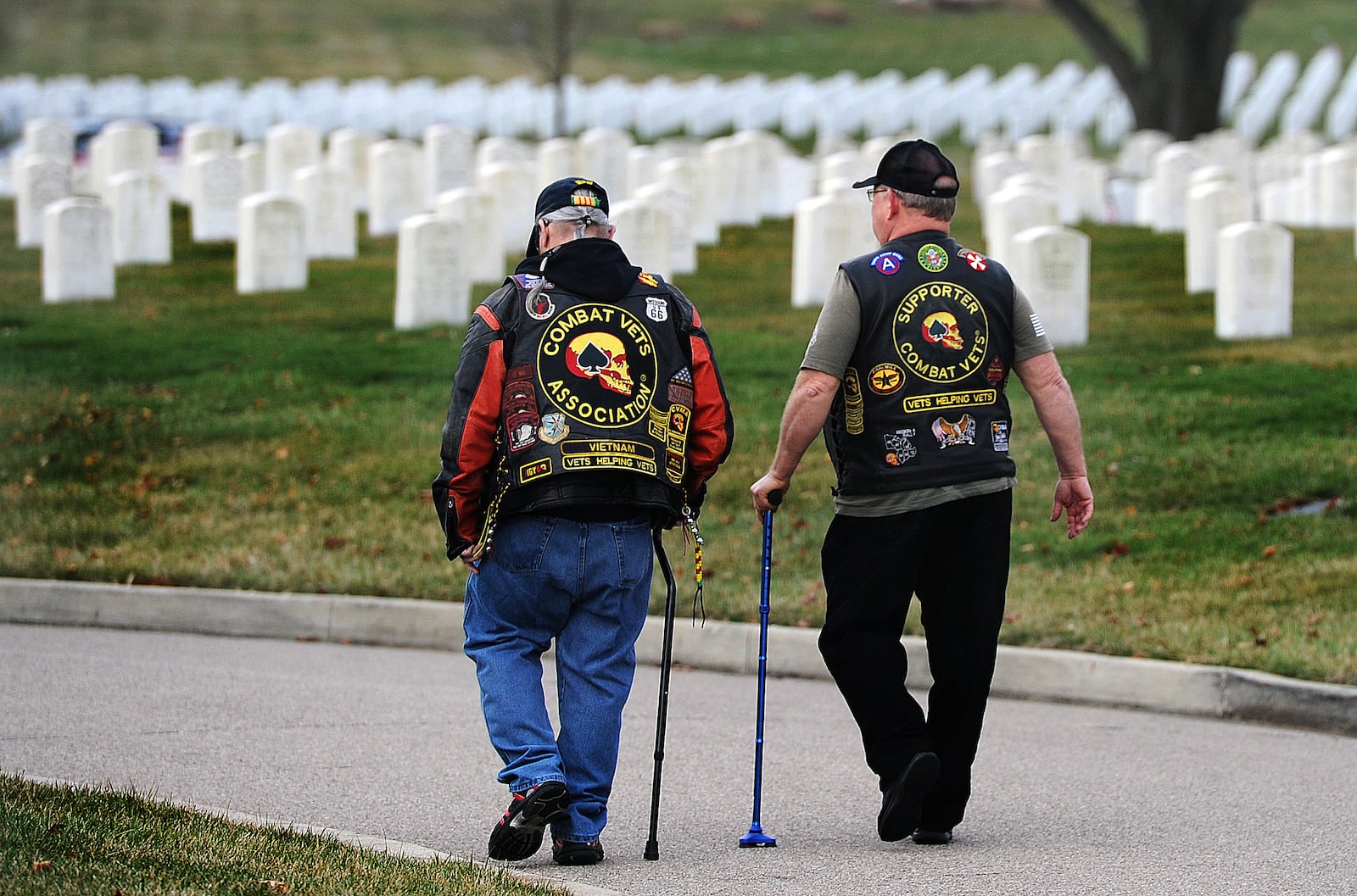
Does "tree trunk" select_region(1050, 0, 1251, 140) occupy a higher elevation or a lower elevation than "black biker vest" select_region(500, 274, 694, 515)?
higher

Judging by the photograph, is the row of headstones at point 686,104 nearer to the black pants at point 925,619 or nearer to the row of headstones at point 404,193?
the row of headstones at point 404,193

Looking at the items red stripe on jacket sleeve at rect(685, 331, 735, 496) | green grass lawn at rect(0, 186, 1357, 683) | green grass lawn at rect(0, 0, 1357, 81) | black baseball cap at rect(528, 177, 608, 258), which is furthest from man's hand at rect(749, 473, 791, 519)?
green grass lawn at rect(0, 0, 1357, 81)

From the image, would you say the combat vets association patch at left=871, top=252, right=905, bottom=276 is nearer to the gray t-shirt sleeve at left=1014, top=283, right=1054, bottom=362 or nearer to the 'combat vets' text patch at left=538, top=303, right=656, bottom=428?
the gray t-shirt sleeve at left=1014, top=283, right=1054, bottom=362

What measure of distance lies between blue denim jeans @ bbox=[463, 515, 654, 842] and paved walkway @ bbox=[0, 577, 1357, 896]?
0.97ft

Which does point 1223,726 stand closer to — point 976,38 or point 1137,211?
point 1137,211

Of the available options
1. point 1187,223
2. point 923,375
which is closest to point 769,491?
point 923,375

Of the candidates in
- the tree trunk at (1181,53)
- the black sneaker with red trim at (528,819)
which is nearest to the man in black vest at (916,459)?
the black sneaker with red trim at (528,819)

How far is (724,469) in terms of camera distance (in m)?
10.8

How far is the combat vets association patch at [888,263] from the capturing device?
17.4ft

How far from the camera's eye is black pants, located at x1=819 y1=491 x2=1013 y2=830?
17.4 ft

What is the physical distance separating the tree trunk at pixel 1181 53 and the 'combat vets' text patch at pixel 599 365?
2602 cm

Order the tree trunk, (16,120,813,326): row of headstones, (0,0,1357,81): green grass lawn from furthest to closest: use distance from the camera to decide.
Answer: (0,0,1357,81): green grass lawn < the tree trunk < (16,120,813,326): row of headstones

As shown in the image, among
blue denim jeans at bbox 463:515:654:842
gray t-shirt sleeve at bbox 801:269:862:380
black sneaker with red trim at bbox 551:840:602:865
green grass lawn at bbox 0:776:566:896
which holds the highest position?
gray t-shirt sleeve at bbox 801:269:862:380

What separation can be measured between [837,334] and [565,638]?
1122 mm
